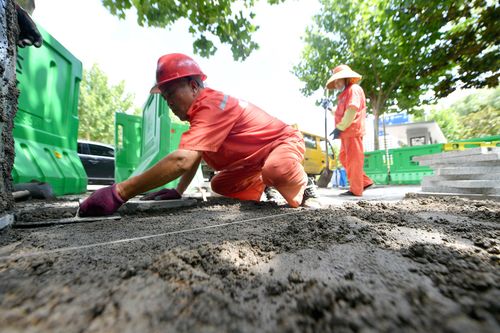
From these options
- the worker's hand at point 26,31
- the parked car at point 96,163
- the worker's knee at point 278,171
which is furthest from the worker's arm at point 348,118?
the parked car at point 96,163

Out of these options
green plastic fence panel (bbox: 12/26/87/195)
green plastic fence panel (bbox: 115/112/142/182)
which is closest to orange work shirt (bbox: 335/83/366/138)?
green plastic fence panel (bbox: 115/112/142/182)

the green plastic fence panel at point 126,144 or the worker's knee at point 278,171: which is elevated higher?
the green plastic fence panel at point 126,144

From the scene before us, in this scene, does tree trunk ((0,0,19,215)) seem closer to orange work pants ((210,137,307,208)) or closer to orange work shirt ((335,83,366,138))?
orange work pants ((210,137,307,208))

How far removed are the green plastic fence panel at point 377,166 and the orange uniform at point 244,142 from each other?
7.39m

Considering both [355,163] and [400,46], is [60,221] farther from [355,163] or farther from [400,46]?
[400,46]

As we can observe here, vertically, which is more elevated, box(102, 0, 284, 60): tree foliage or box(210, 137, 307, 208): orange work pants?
box(102, 0, 284, 60): tree foliage

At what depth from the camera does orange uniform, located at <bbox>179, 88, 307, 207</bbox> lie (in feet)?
5.77

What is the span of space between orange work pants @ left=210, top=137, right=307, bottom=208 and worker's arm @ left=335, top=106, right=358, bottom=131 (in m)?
1.39

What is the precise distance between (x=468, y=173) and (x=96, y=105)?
22626 mm

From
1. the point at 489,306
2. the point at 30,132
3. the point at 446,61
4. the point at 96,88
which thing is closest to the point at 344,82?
the point at 489,306

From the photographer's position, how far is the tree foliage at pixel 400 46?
6137 mm

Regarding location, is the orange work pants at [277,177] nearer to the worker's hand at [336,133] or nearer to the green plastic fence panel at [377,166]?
the worker's hand at [336,133]

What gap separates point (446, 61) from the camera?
759cm

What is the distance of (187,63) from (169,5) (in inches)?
64.0
